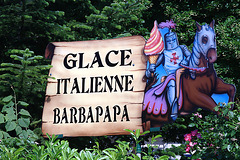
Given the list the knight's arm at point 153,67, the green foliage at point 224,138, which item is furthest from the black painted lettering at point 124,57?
the green foliage at point 224,138

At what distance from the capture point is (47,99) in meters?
5.36

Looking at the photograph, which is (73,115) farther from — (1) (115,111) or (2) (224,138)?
(2) (224,138)

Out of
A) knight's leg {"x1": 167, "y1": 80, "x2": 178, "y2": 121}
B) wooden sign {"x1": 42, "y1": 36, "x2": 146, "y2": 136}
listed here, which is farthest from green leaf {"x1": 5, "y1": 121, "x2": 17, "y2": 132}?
knight's leg {"x1": 167, "y1": 80, "x2": 178, "y2": 121}

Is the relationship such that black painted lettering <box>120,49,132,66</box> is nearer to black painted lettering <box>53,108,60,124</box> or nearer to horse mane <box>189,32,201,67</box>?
horse mane <box>189,32,201,67</box>

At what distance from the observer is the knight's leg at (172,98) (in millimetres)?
4918

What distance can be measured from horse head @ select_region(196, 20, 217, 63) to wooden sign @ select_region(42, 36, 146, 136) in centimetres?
93

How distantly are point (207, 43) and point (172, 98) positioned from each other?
100cm

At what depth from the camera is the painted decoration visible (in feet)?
16.0

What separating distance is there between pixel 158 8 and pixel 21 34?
3.78 m

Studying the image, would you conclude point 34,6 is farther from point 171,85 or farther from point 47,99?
point 171,85

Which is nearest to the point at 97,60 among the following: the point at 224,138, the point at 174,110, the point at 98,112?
the point at 98,112

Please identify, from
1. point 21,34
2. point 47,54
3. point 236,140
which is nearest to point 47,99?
point 47,54

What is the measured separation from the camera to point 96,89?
5242 mm

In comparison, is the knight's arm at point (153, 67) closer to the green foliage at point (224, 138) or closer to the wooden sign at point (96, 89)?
the wooden sign at point (96, 89)
